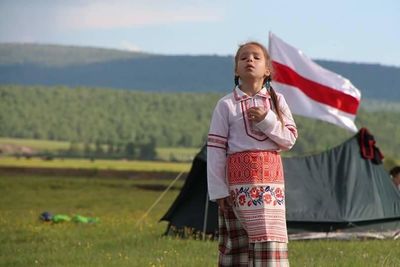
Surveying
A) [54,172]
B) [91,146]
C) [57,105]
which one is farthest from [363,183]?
[57,105]

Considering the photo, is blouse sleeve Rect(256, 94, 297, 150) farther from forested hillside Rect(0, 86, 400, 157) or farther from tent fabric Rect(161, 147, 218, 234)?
forested hillside Rect(0, 86, 400, 157)

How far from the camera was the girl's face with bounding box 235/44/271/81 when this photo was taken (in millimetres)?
8555

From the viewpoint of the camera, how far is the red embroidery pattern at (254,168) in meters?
8.41

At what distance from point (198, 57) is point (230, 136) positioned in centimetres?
18545

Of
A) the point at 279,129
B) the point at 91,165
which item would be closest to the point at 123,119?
the point at 91,165

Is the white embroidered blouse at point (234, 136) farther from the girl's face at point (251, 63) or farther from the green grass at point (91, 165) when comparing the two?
the green grass at point (91, 165)

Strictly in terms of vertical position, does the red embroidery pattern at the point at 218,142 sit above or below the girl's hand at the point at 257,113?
below

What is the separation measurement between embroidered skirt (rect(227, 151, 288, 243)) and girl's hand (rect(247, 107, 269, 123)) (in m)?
0.22

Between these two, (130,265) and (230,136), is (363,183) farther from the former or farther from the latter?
(230,136)

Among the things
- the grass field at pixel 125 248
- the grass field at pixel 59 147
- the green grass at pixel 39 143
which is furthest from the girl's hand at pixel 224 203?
the green grass at pixel 39 143

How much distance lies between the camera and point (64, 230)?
19.1 metres

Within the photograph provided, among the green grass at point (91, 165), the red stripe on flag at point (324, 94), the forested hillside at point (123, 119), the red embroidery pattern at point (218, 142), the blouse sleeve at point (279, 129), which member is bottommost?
the green grass at point (91, 165)

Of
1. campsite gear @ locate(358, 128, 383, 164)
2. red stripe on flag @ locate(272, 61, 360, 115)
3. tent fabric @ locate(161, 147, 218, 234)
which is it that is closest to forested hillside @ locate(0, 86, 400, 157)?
red stripe on flag @ locate(272, 61, 360, 115)

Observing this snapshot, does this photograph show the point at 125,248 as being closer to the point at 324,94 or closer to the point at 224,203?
the point at 324,94
